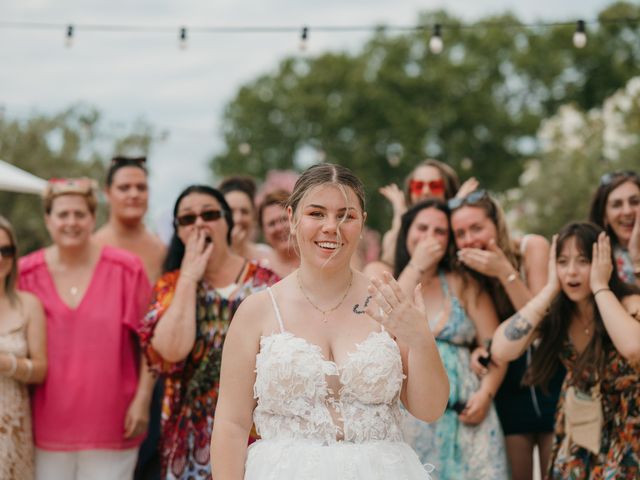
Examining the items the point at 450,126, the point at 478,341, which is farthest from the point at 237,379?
the point at 450,126

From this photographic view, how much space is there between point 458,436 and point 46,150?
57.6ft

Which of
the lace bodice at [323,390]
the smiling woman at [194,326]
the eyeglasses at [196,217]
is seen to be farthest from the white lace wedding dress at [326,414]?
the eyeglasses at [196,217]

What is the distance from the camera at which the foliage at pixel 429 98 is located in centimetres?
3056

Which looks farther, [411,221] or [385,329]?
[411,221]

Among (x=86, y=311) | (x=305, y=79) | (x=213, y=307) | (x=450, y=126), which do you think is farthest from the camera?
(x=305, y=79)

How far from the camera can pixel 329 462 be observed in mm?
3027

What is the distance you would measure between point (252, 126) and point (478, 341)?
98.0 ft

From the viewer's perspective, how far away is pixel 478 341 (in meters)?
4.79

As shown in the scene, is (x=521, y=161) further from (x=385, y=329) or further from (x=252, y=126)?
(x=385, y=329)

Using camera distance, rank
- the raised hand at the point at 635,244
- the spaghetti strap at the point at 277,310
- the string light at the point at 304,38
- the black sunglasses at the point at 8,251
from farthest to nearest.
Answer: the string light at the point at 304,38 < the raised hand at the point at 635,244 < the black sunglasses at the point at 8,251 < the spaghetti strap at the point at 277,310

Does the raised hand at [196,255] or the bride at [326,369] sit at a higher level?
the raised hand at [196,255]

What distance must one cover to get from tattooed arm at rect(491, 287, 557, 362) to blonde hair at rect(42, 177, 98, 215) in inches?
103

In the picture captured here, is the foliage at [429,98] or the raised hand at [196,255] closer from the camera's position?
the raised hand at [196,255]

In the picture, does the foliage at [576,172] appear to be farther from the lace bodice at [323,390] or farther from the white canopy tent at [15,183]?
the lace bodice at [323,390]
